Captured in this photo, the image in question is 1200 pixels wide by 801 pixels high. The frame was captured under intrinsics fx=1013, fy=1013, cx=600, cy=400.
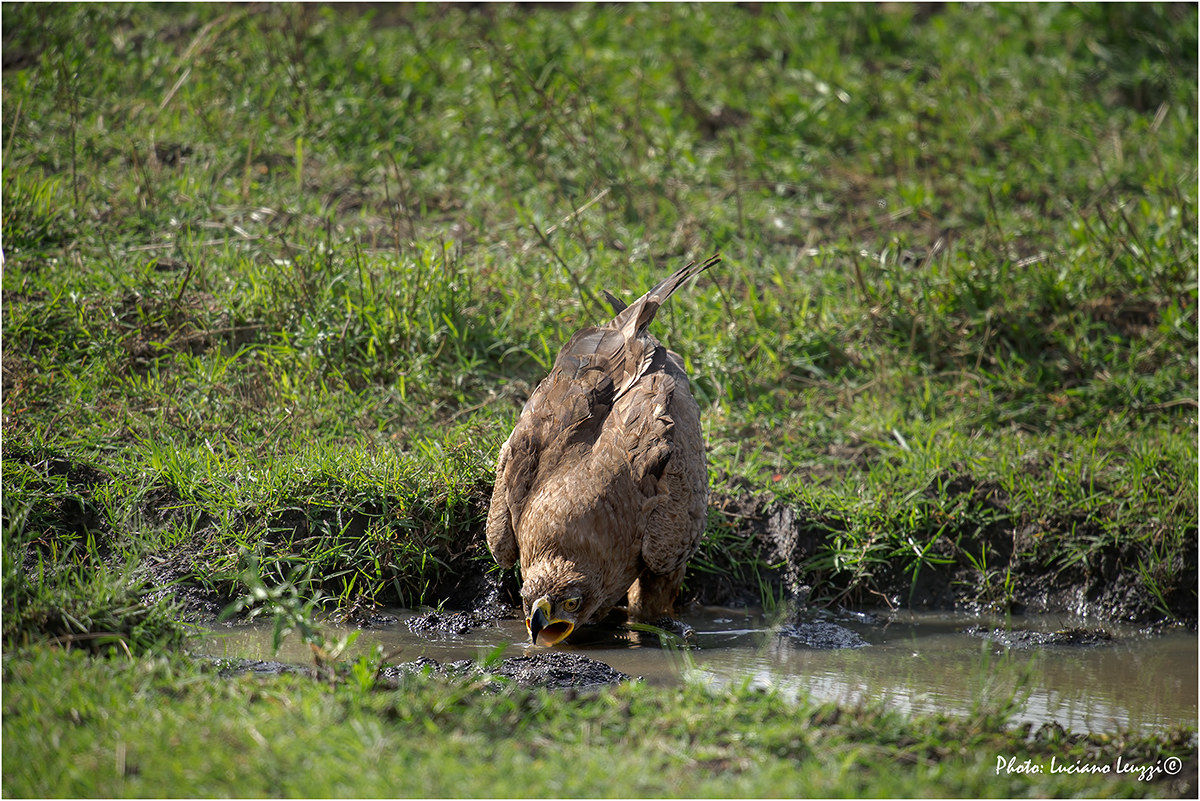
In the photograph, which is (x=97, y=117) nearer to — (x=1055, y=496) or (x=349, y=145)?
(x=349, y=145)

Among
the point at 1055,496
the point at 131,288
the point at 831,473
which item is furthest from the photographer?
the point at 131,288

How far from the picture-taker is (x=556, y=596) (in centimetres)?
396

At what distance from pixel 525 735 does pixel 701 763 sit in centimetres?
52

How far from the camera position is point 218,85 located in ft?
26.2

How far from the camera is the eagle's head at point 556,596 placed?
12.9ft

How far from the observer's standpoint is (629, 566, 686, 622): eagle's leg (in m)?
4.44

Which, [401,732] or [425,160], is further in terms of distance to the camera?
[425,160]

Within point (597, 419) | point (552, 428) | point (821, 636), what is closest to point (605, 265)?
point (597, 419)

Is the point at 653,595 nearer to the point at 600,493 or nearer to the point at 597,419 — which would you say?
the point at 600,493

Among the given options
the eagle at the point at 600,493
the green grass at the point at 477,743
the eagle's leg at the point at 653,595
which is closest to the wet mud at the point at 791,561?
the eagle's leg at the point at 653,595

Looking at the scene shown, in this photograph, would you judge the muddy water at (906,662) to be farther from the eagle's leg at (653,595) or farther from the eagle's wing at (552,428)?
the eagle's wing at (552,428)

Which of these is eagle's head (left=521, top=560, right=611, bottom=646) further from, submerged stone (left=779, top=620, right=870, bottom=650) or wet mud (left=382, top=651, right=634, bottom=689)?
submerged stone (left=779, top=620, right=870, bottom=650)

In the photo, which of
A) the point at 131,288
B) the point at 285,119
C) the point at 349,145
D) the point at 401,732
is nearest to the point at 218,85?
the point at 285,119

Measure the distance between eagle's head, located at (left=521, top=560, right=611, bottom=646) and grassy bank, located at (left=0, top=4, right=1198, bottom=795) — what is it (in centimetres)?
70
